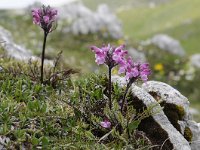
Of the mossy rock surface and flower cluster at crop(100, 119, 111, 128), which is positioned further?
the mossy rock surface

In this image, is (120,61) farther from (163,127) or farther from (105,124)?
(163,127)

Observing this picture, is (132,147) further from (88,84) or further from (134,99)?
(88,84)

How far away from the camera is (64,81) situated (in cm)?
799

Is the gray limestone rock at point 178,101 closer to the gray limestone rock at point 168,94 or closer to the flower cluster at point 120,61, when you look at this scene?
the gray limestone rock at point 168,94

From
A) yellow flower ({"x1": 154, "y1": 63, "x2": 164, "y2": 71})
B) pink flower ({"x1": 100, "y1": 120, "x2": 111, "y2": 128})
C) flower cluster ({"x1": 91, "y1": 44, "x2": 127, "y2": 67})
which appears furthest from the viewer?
yellow flower ({"x1": 154, "y1": 63, "x2": 164, "y2": 71})

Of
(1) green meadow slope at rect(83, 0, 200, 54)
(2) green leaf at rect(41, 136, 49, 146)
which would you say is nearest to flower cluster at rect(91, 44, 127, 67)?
(2) green leaf at rect(41, 136, 49, 146)

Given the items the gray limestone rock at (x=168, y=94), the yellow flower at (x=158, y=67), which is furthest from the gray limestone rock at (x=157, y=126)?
the yellow flower at (x=158, y=67)

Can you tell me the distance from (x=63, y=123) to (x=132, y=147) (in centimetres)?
101

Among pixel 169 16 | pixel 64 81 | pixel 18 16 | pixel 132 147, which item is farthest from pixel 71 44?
pixel 169 16

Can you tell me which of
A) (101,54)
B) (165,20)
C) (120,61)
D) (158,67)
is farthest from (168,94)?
(165,20)

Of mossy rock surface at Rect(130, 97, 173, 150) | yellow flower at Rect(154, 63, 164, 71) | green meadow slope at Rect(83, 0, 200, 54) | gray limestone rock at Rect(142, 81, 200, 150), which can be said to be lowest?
mossy rock surface at Rect(130, 97, 173, 150)

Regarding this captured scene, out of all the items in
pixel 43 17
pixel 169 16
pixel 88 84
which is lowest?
pixel 88 84

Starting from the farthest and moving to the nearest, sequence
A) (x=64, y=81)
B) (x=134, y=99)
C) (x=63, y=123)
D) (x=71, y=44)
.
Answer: (x=71, y=44) → (x=64, y=81) → (x=134, y=99) → (x=63, y=123)

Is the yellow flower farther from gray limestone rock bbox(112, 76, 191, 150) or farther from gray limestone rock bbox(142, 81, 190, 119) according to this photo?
gray limestone rock bbox(112, 76, 191, 150)
